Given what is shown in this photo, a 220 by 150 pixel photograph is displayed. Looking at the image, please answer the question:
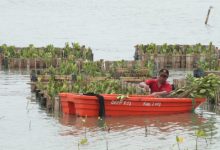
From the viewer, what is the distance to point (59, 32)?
236 ft

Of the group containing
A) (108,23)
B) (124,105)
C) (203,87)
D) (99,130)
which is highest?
(108,23)

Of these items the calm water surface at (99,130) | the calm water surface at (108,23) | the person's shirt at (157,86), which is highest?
the calm water surface at (108,23)

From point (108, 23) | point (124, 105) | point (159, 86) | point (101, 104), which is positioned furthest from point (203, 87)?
point (108, 23)

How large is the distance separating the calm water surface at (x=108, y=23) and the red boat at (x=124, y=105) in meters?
21.8

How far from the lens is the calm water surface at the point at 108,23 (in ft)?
211

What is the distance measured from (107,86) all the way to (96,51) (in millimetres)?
24762

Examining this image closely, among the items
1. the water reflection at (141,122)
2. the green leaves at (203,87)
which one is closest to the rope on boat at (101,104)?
the water reflection at (141,122)

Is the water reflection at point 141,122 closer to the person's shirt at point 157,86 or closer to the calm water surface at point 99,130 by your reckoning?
the calm water surface at point 99,130

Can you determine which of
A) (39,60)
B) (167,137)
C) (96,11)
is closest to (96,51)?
(39,60)

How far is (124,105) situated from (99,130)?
6.44 feet

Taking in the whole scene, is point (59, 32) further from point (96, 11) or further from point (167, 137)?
point (167, 137)

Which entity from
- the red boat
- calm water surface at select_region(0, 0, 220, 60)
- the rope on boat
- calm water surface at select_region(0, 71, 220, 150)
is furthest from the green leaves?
calm water surface at select_region(0, 0, 220, 60)

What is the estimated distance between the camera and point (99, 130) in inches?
1076

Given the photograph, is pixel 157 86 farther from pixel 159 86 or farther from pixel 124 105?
pixel 124 105
